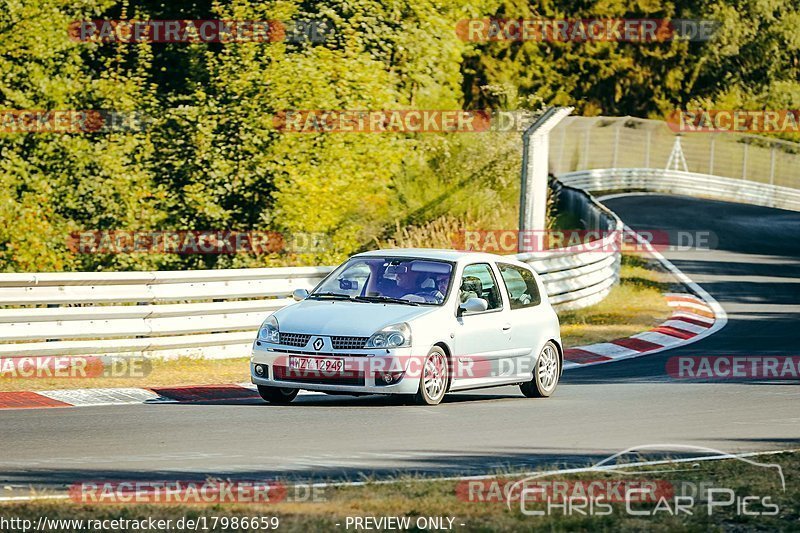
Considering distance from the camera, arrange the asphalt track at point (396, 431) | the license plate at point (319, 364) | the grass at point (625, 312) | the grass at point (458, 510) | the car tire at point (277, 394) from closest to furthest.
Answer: the grass at point (458, 510), the asphalt track at point (396, 431), the license plate at point (319, 364), the car tire at point (277, 394), the grass at point (625, 312)

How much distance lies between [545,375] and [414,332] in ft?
7.77

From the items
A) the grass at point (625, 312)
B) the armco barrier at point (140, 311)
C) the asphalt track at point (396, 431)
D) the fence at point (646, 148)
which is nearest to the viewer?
the asphalt track at point (396, 431)

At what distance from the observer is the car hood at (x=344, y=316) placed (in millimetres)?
11758

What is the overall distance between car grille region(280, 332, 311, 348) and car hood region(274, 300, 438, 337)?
0.12ft

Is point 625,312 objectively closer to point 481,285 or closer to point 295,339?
point 481,285

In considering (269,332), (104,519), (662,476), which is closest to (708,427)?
(662,476)

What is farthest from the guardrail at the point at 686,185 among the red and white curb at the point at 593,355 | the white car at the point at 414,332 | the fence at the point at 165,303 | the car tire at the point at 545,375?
the white car at the point at 414,332

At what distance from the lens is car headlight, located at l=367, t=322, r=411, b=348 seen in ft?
38.3

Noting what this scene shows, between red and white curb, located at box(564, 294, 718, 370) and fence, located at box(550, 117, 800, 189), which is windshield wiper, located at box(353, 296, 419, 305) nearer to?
red and white curb, located at box(564, 294, 718, 370)

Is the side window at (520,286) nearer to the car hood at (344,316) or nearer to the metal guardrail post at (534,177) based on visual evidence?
the car hood at (344,316)

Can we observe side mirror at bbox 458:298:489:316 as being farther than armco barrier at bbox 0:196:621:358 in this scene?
No

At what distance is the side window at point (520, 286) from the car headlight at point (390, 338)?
6.49ft

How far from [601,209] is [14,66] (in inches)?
562

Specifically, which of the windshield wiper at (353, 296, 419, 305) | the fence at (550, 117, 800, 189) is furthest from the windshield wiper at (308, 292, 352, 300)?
the fence at (550, 117, 800, 189)
